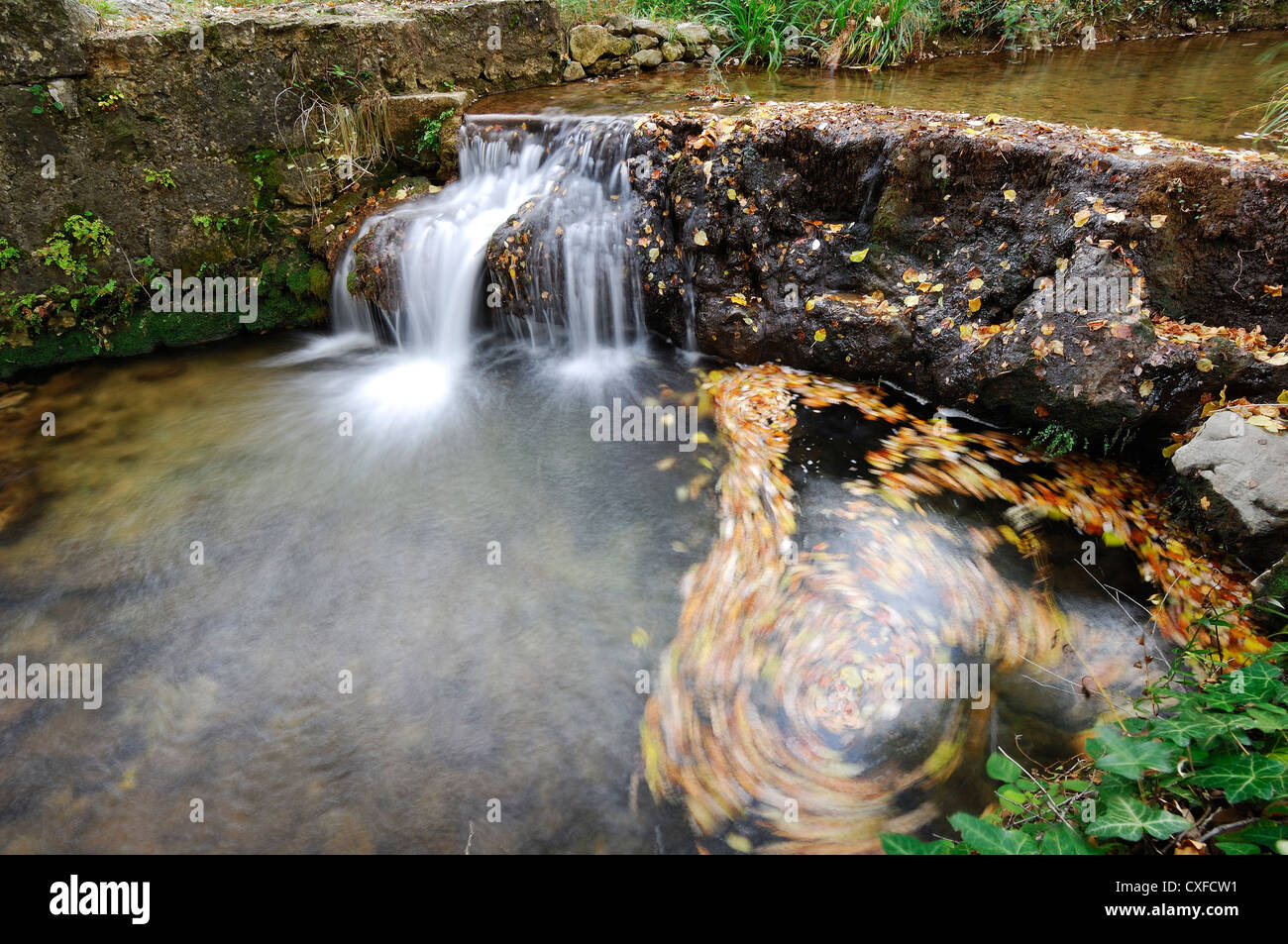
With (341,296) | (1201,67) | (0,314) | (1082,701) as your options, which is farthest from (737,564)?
(1201,67)

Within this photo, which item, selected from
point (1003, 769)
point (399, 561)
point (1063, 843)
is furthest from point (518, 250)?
point (1063, 843)

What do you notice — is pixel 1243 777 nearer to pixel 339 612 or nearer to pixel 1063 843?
pixel 1063 843

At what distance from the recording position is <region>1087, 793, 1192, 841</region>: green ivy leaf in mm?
1893

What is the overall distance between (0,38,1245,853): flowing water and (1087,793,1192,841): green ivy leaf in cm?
96

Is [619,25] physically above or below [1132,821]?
above

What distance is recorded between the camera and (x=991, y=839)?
1950mm

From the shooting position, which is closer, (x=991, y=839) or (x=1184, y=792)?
(x=991, y=839)

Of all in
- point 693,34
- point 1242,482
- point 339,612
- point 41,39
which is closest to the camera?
point 1242,482

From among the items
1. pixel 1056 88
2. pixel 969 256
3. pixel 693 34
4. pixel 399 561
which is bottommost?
pixel 399 561

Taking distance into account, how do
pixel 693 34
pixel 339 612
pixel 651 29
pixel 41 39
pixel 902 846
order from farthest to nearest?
1. pixel 693 34
2. pixel 651 29
3. pixel 41 39
4. pixel 339 612
5. pixel 902 846

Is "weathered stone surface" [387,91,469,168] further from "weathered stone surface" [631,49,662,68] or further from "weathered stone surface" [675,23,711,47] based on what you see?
"weathered stone surface" [675,23,711,47]

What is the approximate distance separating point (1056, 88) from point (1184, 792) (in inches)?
301

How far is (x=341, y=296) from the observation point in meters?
6.79

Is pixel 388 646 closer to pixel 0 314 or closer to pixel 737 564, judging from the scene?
pixel 737 564
